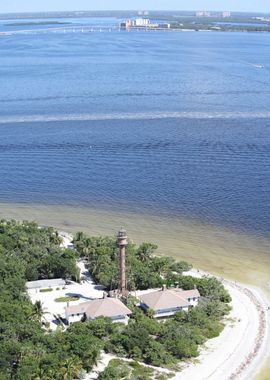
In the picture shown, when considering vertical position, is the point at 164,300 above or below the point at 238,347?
above


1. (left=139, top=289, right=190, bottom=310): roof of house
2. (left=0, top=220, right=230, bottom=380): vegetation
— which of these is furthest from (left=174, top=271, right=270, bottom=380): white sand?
(left=139, top=289, right=190, bottom=310): roof of house

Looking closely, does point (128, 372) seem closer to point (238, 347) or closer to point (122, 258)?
point (238, 347)

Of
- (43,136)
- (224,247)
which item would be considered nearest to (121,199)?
(224,247)

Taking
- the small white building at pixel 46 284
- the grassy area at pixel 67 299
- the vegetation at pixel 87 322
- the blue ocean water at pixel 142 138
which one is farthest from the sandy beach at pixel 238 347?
the blue ocean water at pixel 142 138

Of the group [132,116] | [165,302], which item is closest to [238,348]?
[165,302]

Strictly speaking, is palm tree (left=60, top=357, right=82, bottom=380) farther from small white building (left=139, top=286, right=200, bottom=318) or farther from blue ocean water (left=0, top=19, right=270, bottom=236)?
blue ocean water (left=0, top=19, right=270, bottom=236)

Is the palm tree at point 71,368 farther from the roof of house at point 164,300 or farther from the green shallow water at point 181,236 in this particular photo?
the green shallow water at point 181,236

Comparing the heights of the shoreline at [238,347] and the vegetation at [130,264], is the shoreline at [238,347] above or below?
below
